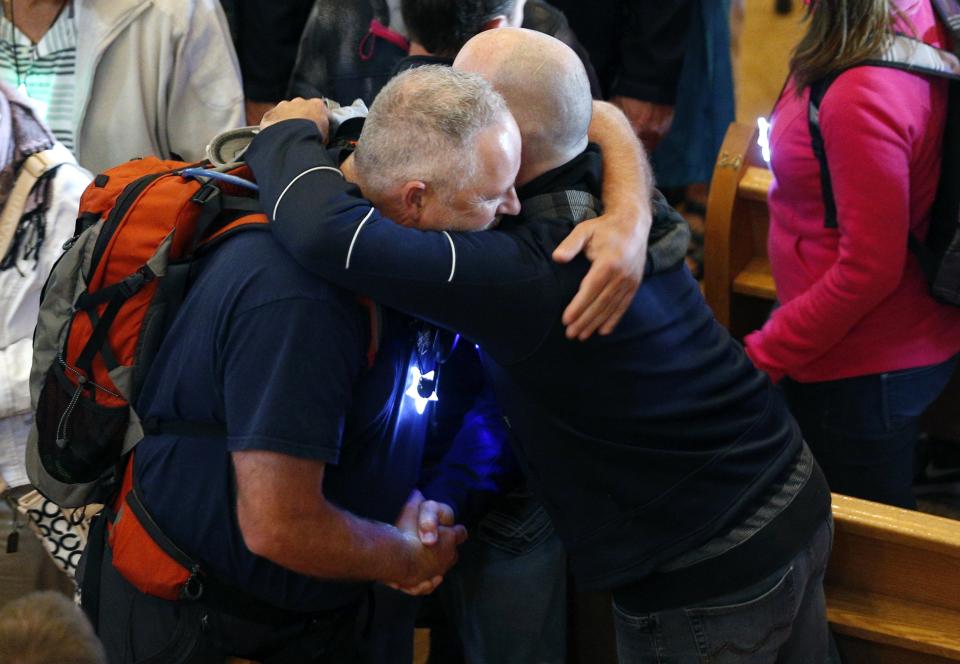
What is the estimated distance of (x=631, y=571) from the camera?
70.7 inches

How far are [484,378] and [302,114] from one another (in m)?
0.58

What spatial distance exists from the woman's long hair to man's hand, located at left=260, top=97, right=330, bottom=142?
1.03 meters

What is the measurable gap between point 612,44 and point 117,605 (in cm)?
243

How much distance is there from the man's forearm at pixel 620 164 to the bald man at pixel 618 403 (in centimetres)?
4

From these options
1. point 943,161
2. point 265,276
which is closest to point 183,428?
point 265,276

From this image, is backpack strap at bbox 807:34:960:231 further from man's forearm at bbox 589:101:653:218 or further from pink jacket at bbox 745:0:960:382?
man's forearm at bbox 589:101:653:218

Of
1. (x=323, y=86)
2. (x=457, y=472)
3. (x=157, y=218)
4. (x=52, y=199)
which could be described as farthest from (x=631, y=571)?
(x=323, y=86)

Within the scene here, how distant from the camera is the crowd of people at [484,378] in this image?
5.19ft

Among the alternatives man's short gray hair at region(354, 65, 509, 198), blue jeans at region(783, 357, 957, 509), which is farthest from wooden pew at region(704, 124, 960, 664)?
man's short gray hair at region(354, 65, 509, 198)

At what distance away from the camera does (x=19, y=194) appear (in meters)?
2.27

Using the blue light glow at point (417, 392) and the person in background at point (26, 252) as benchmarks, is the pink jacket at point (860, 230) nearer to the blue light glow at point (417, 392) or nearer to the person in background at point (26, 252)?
the blue light glow at point (417, 392)

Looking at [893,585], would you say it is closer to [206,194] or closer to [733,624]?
[733,624]

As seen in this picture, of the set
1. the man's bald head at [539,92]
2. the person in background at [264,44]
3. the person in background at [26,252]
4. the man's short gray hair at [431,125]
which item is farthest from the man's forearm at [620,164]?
the person in background at [264,44]

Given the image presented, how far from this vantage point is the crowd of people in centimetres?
158
